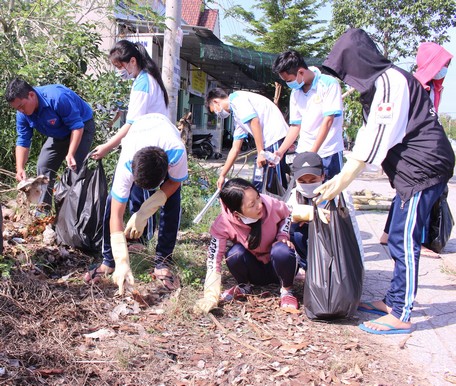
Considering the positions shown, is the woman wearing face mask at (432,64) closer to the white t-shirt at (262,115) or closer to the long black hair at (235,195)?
the white t-shirt at (262,115)

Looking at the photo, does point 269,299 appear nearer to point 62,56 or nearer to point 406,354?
point 406,354

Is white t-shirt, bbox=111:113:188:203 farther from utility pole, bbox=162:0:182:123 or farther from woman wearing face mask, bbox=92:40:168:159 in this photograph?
utility pole, bbox=162:0:182:123

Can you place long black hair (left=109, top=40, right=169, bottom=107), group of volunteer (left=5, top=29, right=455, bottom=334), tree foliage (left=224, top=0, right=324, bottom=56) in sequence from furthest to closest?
tree foliage (left=224, top=0, right=324, bottom=56)
long black hair (left=109, top=40, right=169, bottom=107)
group of volunteer (left=5, top=29, right=455, bottom=334)

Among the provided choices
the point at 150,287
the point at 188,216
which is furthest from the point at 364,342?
the point at 188,216

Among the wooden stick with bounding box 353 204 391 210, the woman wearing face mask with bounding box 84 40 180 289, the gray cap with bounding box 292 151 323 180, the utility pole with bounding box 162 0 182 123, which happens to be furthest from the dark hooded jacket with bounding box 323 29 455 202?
the wooden stick with bounding box 353 204 391 210

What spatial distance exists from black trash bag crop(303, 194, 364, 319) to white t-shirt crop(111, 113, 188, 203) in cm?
92

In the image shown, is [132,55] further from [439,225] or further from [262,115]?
[439,225]

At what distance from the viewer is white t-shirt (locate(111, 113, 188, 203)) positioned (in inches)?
111

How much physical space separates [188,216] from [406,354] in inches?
116

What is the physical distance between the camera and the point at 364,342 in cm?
255

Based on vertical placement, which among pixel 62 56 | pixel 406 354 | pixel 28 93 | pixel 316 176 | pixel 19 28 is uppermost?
pixel 19 28

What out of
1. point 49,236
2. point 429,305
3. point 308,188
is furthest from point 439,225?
point 49,236

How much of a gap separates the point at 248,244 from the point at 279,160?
1.30 meters

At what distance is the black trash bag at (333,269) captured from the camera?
265cm
